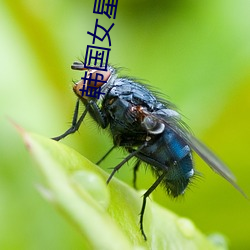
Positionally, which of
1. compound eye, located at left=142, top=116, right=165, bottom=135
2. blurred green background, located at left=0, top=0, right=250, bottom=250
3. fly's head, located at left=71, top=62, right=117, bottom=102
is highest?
fly's head, located at left=71, top=62, right=117, bottom=102

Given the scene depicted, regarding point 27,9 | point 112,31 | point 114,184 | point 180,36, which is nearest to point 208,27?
point 180,36

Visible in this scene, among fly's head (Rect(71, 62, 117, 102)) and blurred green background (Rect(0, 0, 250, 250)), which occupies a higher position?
fly's head (Rect(71, 62, 117, 102))

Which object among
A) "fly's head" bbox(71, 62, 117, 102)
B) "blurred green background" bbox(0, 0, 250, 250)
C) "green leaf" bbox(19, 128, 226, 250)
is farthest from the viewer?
"blurred green background" bbox(0, 0, 250, 250)

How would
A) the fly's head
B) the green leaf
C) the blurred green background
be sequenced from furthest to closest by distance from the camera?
the blurred green background < the fly's head < the green leaf

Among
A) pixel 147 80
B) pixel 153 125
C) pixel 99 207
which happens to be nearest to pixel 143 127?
pixel 153 125

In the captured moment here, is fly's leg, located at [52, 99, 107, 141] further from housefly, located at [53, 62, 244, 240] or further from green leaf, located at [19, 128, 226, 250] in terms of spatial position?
green leaf, located at [19, 128, 226, 250]

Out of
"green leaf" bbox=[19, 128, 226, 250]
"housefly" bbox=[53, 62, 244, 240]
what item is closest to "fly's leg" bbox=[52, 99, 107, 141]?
"housefly" bbox=[53, 62, 244, 240]

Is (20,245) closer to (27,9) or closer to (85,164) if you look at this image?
(85,164)
